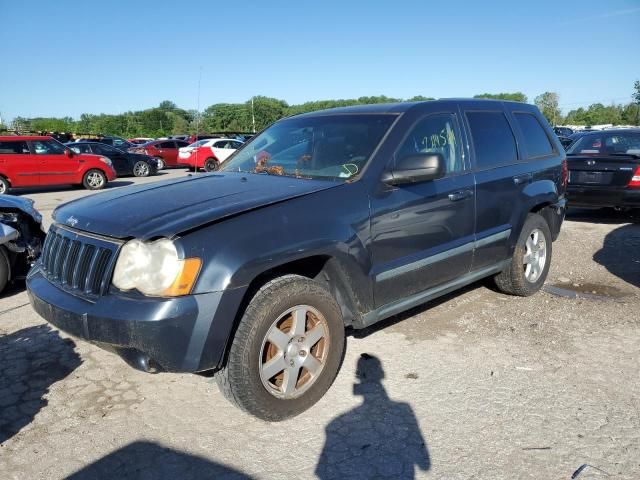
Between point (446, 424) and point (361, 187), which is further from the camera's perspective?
point (361, 187)

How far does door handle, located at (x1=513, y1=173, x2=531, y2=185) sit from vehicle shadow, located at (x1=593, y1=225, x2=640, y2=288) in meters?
1.93

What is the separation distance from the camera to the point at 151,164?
20812 mm

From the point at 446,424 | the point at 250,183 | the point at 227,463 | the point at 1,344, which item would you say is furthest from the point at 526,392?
the point at 1,344

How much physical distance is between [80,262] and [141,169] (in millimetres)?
18671

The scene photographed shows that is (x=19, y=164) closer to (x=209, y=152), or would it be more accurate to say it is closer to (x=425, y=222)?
(x=209, y=152)

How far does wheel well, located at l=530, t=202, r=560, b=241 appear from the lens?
5081 mm

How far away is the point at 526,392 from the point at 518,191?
1988mm

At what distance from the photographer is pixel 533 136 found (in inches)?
199

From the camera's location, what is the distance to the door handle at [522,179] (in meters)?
4.56

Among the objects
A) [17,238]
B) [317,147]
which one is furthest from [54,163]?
[317,147]

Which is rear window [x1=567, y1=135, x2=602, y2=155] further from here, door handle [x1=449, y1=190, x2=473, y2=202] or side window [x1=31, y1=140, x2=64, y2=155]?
side window [x1=31, y1=140, x2=64, y2=155]

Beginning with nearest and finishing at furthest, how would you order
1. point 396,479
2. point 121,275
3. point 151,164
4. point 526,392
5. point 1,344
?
point 396,479 → point 121,275 → point 526,392 → point 1,344 → point 151,164

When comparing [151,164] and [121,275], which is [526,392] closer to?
[121,275]

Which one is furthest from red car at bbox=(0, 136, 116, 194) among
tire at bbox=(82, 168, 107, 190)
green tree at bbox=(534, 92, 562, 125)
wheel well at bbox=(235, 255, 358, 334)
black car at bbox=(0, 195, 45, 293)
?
green tree at bbox=(534, 92, 562, 125)
